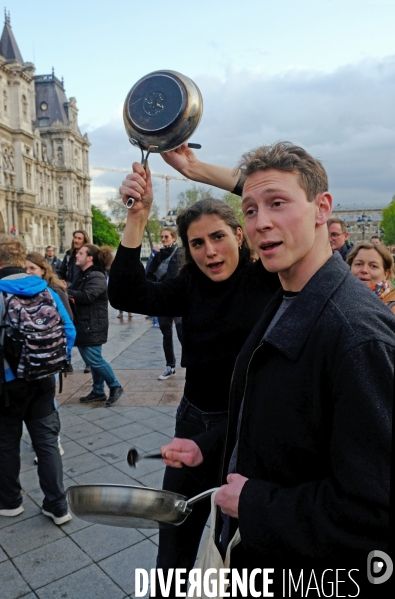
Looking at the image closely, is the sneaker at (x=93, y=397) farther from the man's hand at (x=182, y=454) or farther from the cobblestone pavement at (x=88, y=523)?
the man's hand at (x=182, y=454)

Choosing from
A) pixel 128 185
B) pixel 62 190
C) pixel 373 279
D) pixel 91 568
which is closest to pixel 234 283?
pixel 128 185

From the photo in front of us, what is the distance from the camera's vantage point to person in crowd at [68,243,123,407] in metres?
6.20

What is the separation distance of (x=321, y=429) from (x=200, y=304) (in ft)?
4.25

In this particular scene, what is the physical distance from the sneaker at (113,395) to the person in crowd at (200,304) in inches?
157

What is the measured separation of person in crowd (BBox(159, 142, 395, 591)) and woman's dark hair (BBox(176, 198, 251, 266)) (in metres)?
0.80

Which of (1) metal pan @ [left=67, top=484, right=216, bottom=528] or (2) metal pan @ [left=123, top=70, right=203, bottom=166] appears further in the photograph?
(2) metal pan @ [left=123, top=70, right=203, bottom=166]

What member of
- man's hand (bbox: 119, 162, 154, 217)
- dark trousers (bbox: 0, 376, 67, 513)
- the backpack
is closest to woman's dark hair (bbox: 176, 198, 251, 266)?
man's hand (bbox: 119, 162, 154, 217)

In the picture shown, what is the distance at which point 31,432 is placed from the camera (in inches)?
144

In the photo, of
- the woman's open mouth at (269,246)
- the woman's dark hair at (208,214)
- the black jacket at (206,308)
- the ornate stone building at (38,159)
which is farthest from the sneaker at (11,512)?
the ornate stone building at (38,159)

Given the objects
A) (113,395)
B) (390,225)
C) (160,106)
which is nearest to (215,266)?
(160,106)

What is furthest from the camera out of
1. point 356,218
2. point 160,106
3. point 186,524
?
point 356,218

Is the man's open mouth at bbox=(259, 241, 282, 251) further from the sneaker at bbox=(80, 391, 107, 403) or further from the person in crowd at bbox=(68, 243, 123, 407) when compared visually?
the sneaker at bbox=(80, 391, 107, 403)

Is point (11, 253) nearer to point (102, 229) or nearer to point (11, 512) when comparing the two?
point (11, 512)

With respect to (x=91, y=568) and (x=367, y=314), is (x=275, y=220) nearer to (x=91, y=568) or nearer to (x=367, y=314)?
(x=367, y=314)
